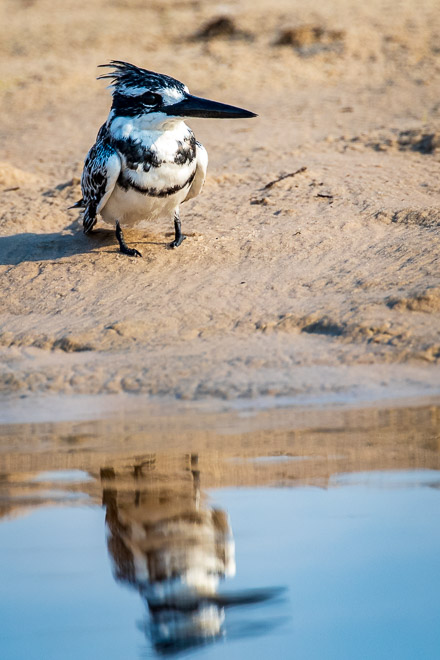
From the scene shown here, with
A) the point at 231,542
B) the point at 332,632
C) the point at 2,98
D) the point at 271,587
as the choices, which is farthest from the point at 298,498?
the point at 2,98

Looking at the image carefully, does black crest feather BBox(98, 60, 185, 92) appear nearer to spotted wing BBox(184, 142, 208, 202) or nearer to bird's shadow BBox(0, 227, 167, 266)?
spotted wing BBox(184, 142, 208, 202)

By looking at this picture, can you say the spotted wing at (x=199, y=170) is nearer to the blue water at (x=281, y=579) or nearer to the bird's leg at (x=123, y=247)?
the bird's leg at (x=123, y=247)

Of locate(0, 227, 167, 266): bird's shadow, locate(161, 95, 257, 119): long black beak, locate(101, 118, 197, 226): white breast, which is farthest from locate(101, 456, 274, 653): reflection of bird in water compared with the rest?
locate(0, 227, 167, 266): bird's shadow

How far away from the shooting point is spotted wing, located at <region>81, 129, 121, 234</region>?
19.3 ft

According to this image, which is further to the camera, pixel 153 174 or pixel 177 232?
pixel 177 232

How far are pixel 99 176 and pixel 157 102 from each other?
60cm

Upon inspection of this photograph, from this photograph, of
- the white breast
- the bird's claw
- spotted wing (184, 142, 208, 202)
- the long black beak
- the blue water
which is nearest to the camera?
the blue water

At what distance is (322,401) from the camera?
14.7 feet

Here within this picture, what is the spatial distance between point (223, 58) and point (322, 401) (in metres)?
7.97

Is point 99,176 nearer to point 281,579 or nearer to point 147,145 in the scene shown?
point 147,145

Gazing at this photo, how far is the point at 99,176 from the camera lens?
599cm

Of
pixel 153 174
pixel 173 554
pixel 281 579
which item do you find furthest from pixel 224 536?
pixel 153 174

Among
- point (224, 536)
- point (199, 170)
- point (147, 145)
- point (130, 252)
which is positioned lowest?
point (224, 536)

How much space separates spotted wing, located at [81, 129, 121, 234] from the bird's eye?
0.37 meters
